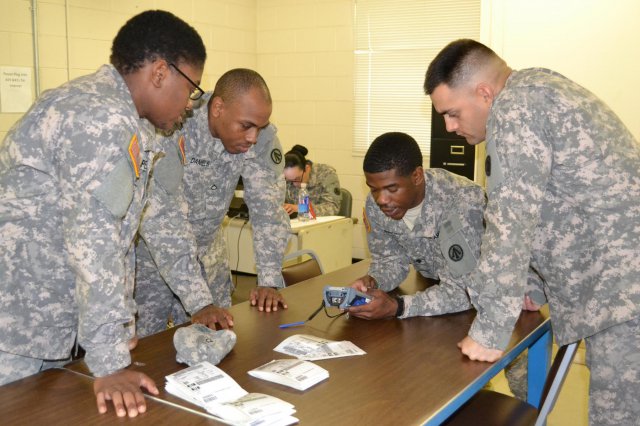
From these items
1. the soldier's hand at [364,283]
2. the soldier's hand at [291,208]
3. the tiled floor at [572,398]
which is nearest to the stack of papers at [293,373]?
the soldier's hand at [364,283]

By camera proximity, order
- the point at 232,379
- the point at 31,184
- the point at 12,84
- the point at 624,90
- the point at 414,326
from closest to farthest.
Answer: the point at 31,184 < the point at 232,379 < the point at 414,326 < the point at 624,90 < the point at 12,84

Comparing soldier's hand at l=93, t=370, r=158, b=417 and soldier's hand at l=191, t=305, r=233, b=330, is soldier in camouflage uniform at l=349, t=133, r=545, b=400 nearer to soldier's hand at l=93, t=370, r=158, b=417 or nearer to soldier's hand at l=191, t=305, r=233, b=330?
soldier's hand at l=191, t=305, r=233, b=330

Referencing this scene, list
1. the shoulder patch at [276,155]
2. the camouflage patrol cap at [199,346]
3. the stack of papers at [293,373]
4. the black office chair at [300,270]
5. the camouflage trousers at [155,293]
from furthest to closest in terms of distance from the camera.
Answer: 1. the black office chair at [300,270]
2. the shoulder patch at [276,155]
3. the camouflage trousers at [155,293]
4. the camouflage patrol cap at [199,346]
5. the stack of papers at [293,373]

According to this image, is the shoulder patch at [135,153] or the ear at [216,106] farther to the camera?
the ear at [216,106]

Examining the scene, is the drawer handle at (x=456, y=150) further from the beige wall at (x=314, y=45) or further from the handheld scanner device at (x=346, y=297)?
the handheld scanner device at (x=346, y=297)

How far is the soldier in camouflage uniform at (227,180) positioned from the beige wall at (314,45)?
6.90ft

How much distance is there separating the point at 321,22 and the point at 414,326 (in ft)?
16.7

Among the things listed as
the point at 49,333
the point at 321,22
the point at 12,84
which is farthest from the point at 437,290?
the point at 321,22

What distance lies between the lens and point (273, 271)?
258cm

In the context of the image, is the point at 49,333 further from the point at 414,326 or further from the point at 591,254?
the point at 591,254

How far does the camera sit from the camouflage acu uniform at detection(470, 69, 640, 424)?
5.48 feet

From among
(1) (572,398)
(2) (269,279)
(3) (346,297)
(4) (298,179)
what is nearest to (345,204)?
(4) (298,179)

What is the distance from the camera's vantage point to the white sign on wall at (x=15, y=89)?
4.41m

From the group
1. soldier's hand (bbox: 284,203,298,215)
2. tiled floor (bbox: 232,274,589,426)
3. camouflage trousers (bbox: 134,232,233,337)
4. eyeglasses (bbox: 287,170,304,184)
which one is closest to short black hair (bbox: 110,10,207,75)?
camouflage trousers (bbox: 134,232,233,337)
